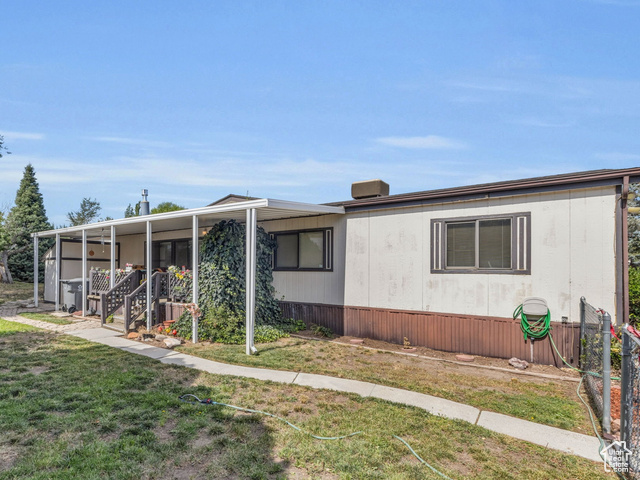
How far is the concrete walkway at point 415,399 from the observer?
372 centimetres

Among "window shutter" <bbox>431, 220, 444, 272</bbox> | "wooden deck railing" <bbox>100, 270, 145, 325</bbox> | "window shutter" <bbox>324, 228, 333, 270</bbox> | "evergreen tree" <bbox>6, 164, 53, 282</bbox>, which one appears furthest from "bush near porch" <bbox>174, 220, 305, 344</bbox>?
"evergreen tree" <bbox>6, 164, 53, 282</bbox>

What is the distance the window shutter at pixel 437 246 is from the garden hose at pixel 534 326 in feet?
5.11

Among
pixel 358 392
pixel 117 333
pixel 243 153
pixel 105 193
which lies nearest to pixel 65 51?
pixel 117 333

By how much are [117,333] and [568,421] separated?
8.71 meters

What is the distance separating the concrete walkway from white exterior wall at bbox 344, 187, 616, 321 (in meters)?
2.97

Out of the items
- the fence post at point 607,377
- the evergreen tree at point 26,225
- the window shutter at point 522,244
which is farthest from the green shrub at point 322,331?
the evergreen tree at point 26,225

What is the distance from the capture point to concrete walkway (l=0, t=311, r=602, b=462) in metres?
3.72

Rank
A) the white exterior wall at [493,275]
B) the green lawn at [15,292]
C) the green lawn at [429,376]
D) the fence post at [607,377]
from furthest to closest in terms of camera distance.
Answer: the green lawn at [15,292], the white exterior wall at [493,275], the green lawn at [429,376], the fence post at [607,377]

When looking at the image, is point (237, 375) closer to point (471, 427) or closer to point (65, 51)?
point (471, 427)

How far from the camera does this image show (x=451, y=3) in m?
9.95

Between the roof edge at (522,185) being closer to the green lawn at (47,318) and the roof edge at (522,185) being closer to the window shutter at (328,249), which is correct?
the window shutter at (328,249)

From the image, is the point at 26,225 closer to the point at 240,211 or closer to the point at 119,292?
the point at 119,292

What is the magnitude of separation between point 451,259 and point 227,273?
457 cm

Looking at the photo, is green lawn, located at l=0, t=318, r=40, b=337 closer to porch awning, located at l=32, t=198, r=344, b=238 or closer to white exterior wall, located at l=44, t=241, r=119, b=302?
porch awning, located at l=32, t=198, r=344, b=238
